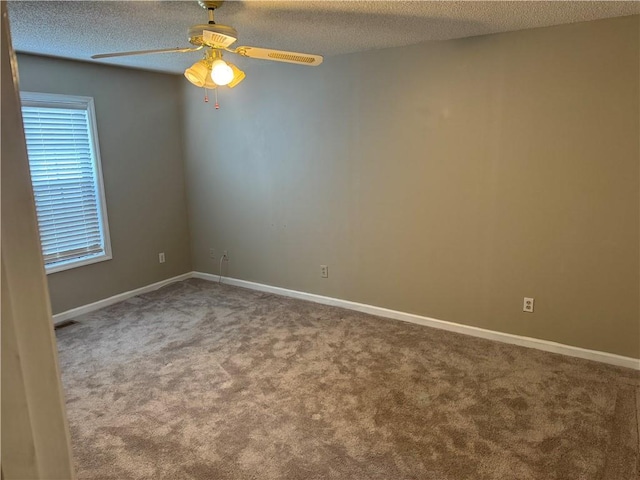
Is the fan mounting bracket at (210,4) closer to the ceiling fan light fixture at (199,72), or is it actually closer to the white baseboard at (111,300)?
the ceiling fan light fixture at (199,72)

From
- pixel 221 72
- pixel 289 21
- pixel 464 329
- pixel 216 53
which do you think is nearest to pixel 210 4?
pixel 216 53

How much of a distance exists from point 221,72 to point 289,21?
0.63m

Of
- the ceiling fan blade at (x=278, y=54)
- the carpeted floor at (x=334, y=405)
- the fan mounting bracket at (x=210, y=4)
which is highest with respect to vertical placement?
the fan mounting bracket at (x=210, y=4)

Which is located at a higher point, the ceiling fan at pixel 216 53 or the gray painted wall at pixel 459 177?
the ceiling fan at pixel 216 53

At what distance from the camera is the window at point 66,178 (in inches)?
153

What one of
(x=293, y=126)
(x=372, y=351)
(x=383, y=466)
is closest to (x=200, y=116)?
(x=293, y=126)

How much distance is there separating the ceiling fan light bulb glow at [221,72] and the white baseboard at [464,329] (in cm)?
244

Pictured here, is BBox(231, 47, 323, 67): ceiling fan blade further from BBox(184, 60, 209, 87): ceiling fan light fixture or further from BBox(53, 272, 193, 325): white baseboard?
BBox(53, 272, 193, 325): white baseboard

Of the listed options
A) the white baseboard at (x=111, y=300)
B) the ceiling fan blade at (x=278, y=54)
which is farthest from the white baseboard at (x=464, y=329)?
the ceiling fan blade at (x=278, y=54)

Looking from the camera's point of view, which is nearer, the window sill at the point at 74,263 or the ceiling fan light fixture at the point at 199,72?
the ceiling fan light fixture at the point at 199,72

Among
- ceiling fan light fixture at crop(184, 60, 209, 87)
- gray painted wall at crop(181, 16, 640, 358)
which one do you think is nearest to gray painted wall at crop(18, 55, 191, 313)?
gray painted wall at crop(181, 16, 640, 358)

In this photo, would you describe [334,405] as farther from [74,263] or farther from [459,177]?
[74,263]

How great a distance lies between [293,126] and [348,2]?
1.86m

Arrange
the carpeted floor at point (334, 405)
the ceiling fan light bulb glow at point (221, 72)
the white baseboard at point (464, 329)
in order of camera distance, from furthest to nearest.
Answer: the white baseboard at point (464, 329)
the ceiling fan light bulb glow at point (221, 72)
the carpeted floor at point (334, 405)
